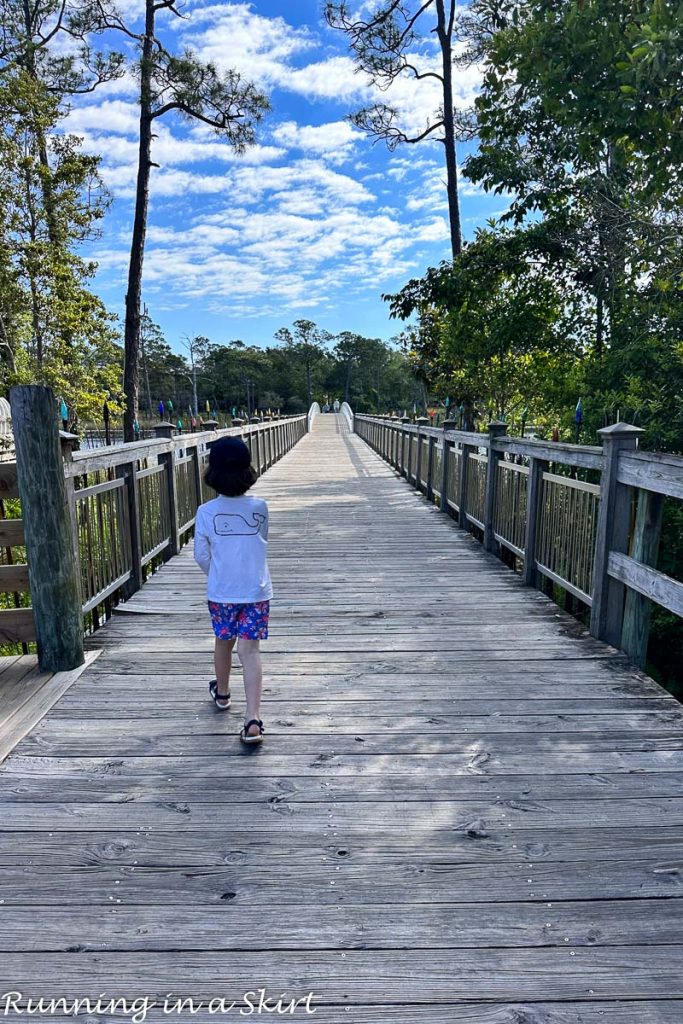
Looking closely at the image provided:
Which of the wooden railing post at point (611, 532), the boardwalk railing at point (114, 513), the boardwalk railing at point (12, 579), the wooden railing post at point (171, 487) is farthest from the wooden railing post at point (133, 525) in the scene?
the wooden railing post at point (611, 532)

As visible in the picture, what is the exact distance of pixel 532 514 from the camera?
15.9ft

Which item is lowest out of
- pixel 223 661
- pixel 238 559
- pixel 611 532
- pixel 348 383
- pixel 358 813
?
pixel 358 813

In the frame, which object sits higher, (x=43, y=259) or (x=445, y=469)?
(x=43, y=259)

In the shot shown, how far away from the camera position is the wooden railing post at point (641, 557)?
3.19 meters

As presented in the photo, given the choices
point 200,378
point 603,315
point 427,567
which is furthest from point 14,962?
point 200,378

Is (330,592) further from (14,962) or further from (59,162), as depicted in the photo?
(59,162)

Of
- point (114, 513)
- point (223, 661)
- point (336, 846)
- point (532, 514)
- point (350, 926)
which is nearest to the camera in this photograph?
point (350, 926)

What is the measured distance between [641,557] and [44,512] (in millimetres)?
2879

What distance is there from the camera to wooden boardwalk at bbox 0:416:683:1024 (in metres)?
1.49

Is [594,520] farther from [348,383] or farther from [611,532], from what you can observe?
[348,383]

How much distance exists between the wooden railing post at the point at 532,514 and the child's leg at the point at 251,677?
9.49ft

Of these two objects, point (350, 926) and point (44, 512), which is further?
point (44, 512)

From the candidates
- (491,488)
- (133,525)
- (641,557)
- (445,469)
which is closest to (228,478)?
(641,557)

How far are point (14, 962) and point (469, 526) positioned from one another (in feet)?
20.5
